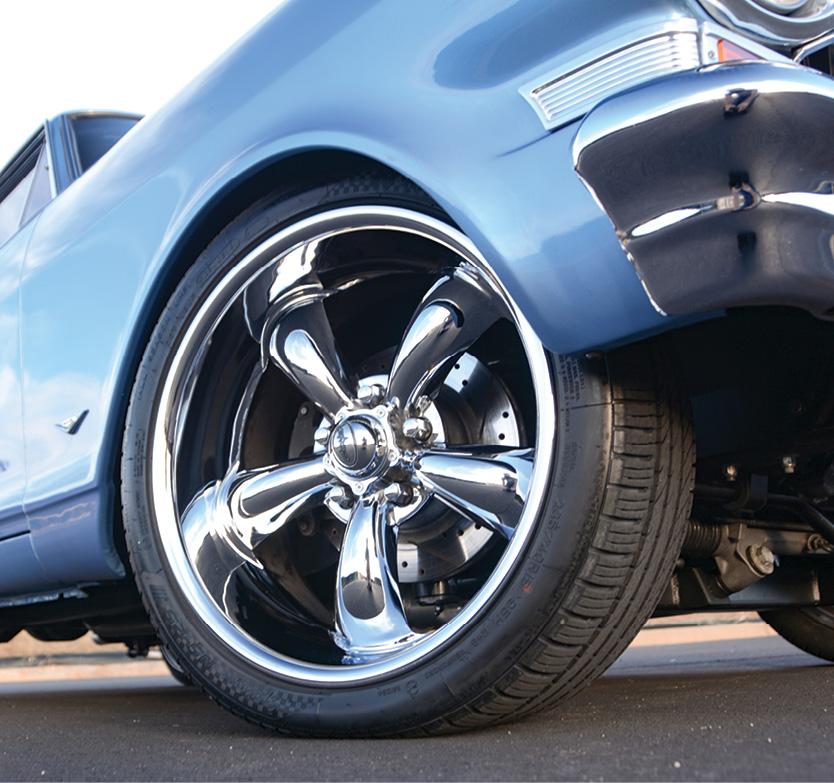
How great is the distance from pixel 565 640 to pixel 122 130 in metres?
2.63

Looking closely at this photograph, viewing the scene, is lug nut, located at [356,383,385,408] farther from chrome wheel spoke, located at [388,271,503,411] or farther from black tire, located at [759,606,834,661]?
black tire, located at [759,606,834,661]

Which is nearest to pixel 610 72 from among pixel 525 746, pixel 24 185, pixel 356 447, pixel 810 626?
pixel 356 447

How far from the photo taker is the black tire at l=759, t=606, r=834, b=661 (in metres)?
2.78

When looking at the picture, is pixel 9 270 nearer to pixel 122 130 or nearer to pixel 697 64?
pixel 122 130

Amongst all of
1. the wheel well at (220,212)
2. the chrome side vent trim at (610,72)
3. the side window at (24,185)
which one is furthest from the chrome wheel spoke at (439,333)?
the side window at (24,185)

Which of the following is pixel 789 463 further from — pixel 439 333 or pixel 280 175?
pixel 280 175

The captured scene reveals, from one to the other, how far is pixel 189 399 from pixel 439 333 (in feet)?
1.87

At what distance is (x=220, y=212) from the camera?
1.87 metres

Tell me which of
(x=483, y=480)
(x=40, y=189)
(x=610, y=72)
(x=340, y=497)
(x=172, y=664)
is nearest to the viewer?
(x=610, y=72)

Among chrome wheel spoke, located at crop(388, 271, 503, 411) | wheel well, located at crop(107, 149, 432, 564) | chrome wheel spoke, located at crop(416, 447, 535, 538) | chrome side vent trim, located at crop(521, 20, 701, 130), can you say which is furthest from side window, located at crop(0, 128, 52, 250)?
chrome side vent trim, located at crop(521, 20, 701, 130)

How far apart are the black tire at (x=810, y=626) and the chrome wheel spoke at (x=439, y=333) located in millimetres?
1625

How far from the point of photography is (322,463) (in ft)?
6.04

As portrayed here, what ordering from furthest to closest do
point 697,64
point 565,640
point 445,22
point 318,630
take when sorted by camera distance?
1. point 318,630
2. point 445,22
3. point 565,640
4. point 697,64

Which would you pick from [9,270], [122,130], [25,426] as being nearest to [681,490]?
[25,426]
